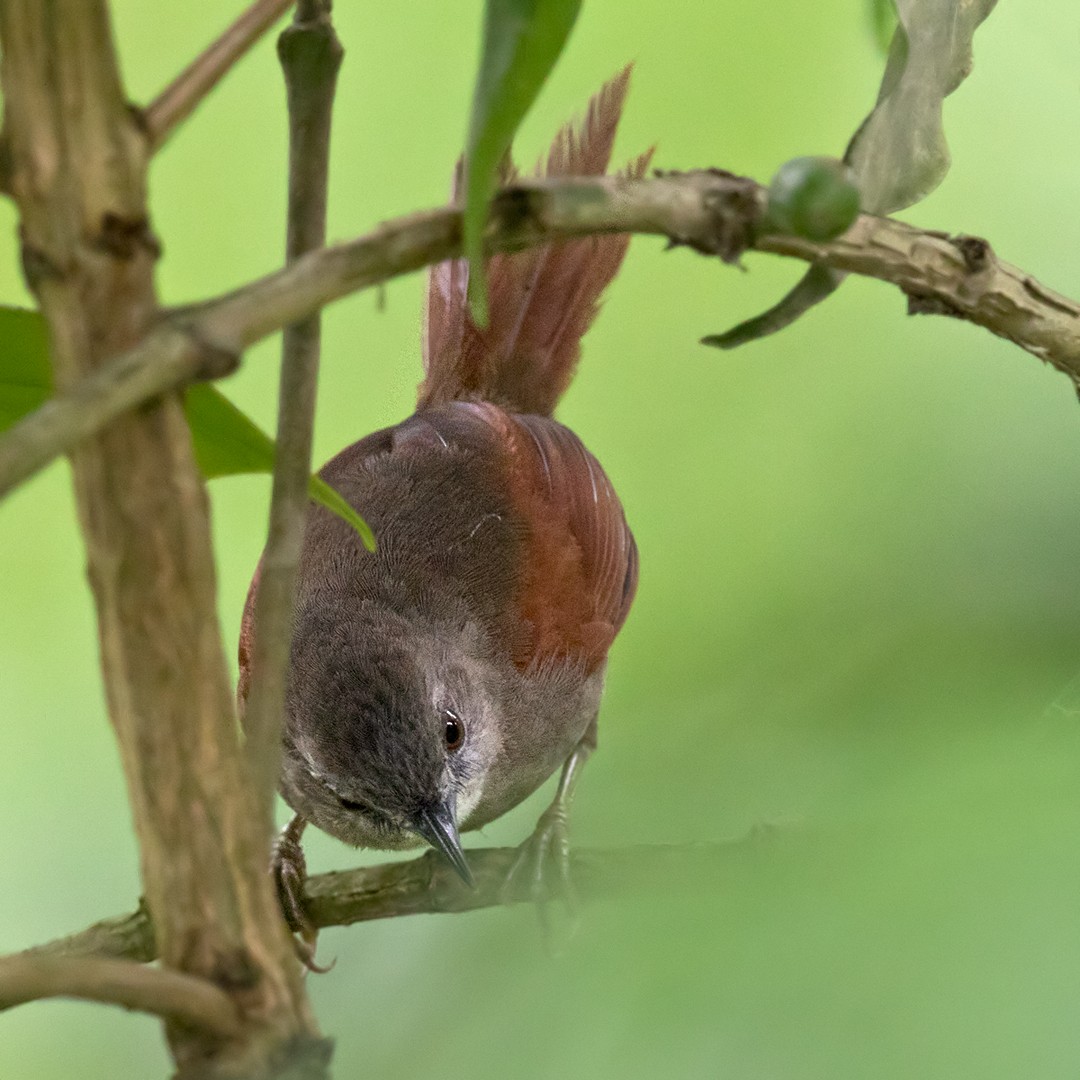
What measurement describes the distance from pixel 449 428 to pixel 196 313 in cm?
147

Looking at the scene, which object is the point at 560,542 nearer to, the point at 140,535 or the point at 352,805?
the point at 352,805

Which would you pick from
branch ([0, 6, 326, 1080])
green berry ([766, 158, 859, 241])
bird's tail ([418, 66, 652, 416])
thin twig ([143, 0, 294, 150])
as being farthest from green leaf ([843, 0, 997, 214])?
bird's tail ([418, 66, 652, 416])

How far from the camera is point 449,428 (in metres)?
1.93

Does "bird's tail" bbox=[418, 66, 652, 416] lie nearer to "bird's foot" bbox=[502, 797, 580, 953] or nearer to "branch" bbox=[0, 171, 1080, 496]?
"bird's foot" bbox=[502, 797, 580, 953]

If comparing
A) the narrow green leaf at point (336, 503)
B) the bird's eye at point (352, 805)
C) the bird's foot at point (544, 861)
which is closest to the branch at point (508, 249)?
the narrow green leaf at point (336, 503)

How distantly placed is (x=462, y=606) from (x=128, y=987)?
4.74 ft

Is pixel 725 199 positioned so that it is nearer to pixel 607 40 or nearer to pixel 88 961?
pixel 88 961

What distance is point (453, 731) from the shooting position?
5.90 feet

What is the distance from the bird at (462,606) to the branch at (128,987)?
3.95 feet

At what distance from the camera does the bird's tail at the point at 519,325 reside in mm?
1944

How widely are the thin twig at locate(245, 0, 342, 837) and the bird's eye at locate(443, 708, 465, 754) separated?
3.40 feet

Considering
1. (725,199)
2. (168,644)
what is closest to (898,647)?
(725,199)

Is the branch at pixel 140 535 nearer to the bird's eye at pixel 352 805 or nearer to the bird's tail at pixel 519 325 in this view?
the bird's eye at pixel 352 805

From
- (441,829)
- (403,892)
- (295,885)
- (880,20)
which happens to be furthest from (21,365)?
(295,885)
